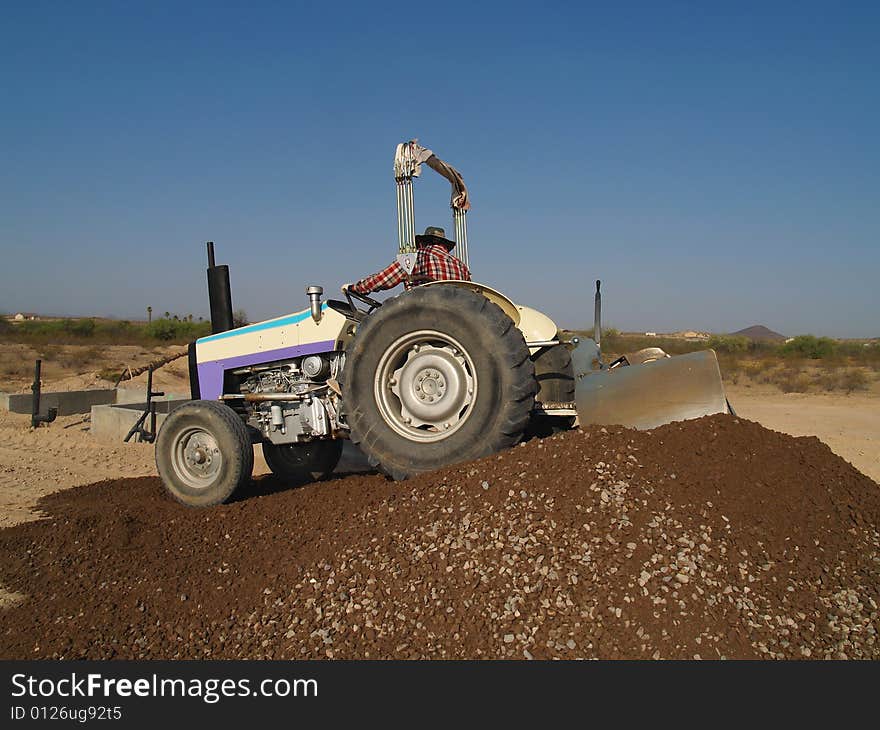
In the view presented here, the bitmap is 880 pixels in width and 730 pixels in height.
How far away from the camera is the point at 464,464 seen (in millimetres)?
3973

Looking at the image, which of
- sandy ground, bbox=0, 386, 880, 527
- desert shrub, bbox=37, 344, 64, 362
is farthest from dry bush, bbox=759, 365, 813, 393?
desert shrub, bbox=37, 344, 64, 362

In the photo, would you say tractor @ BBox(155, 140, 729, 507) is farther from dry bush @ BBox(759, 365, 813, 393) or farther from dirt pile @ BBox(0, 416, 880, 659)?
dry bush @ BBox(759, 365, 813, 393)

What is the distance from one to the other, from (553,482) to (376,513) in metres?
1.08

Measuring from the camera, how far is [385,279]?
201 inches

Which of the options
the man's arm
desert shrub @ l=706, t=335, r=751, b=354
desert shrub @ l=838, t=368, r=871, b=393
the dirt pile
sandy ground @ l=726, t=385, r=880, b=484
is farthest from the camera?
desert shrub @ l=706, t=335, r=751, b=354

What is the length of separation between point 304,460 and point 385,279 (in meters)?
2.51

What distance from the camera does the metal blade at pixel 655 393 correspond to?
4180mm

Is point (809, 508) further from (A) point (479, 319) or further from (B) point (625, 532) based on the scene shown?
(A) point (479, 319)

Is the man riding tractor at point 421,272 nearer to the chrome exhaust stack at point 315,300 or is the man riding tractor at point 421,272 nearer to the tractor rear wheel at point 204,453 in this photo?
the chrome exhaust stack at point 315,300

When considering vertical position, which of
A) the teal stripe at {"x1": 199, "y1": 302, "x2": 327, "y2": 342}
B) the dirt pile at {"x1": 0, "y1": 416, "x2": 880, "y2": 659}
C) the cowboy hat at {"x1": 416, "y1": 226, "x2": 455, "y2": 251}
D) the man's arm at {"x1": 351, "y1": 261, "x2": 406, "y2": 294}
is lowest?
the dirt pile at {"x1": 0, "y1": 416, "x2": 880, "y2": 659}

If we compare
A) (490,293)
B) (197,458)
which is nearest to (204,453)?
(197,458)

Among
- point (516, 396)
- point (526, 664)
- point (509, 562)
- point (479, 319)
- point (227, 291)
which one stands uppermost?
point (227, 291)

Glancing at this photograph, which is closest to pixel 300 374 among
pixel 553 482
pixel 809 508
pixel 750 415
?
pixel 553 482

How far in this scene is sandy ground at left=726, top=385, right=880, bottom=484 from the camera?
385 inches
